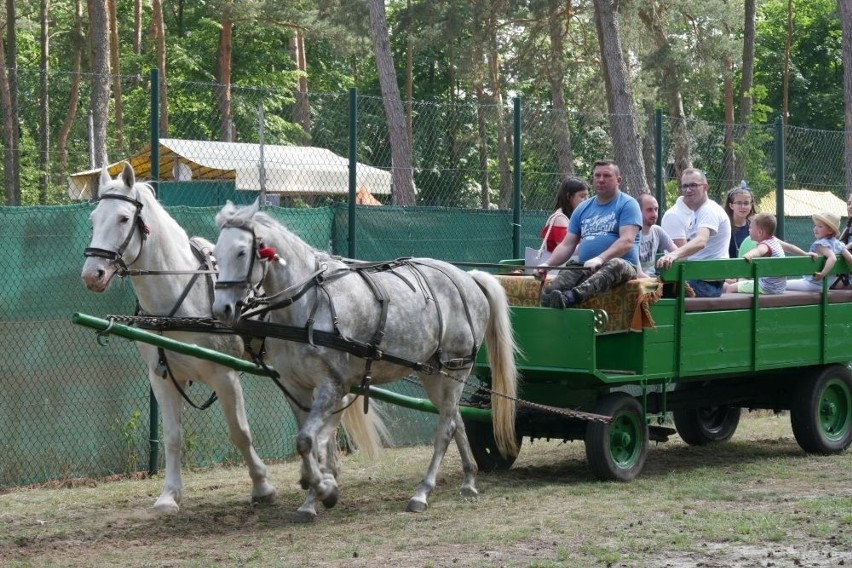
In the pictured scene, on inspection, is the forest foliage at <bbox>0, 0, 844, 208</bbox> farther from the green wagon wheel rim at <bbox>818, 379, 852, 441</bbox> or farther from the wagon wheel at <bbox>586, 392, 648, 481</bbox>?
the green wagon wheel rim at <bbox>818, 379, 852, 441</bbox>

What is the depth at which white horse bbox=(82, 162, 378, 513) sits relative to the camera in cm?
736

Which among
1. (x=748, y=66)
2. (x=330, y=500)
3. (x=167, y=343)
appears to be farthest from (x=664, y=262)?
(x=748, y=66)

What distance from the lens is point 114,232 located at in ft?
24.1

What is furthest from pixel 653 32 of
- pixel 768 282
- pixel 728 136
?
pixel 768 282

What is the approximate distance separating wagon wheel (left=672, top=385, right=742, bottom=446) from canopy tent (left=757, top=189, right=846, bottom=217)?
4538mm

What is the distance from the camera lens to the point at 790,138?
14.3 m

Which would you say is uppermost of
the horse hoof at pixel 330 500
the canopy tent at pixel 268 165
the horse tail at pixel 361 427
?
the canopy tent at pixel 268 165

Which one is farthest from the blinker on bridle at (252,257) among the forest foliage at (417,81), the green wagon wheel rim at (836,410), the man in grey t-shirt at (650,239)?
the green wagon wheel rim at (836,410)

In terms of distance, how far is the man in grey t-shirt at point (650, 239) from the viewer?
918cm

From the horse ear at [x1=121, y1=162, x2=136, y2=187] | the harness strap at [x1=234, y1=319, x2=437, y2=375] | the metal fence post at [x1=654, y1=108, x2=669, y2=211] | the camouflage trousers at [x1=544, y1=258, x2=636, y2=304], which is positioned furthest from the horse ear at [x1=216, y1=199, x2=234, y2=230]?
the metal fence post at [x1=654, y1=108, x2=669, y2=211]

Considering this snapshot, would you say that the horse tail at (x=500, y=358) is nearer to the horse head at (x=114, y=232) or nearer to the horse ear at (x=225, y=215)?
the horse ear at (x=225, y=215)

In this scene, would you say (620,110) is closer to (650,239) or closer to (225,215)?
(650,239)

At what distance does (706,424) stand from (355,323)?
179 inches

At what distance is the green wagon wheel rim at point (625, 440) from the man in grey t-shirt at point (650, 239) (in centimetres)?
105
